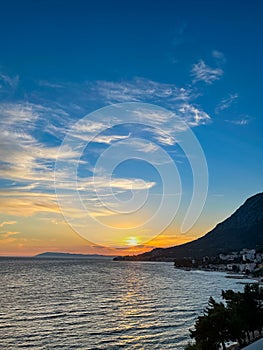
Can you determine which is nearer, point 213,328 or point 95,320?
point 213,328

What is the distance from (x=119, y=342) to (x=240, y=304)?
16.0m

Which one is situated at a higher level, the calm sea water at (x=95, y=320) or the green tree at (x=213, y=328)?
the green tree at (x=213, y=328)

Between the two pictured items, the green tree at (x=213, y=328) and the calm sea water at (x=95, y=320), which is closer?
the green tree at (x=213, y=328)

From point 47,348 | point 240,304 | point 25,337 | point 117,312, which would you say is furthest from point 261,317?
point 117,312

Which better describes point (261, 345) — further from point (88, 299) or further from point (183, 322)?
point (88, 299)

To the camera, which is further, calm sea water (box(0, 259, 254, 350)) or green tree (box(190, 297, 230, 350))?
calm sea water (box(0, 259, 254, 350))

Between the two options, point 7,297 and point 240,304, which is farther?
point 7,297

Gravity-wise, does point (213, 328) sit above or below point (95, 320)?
above

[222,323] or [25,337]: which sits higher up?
[222,323]

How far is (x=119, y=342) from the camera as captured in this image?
44.2 metres

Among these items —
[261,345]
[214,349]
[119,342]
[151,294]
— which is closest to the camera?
[261,345]

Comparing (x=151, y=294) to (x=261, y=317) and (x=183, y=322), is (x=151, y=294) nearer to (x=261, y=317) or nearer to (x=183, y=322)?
(x=183, y=322)

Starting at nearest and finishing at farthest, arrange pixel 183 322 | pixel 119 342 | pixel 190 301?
A: pixel 119 342 → pixel 183 322 → pixel 190 301

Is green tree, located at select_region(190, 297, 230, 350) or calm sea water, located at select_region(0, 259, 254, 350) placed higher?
green tree, located at select_region(190, 297, 230, 350)
